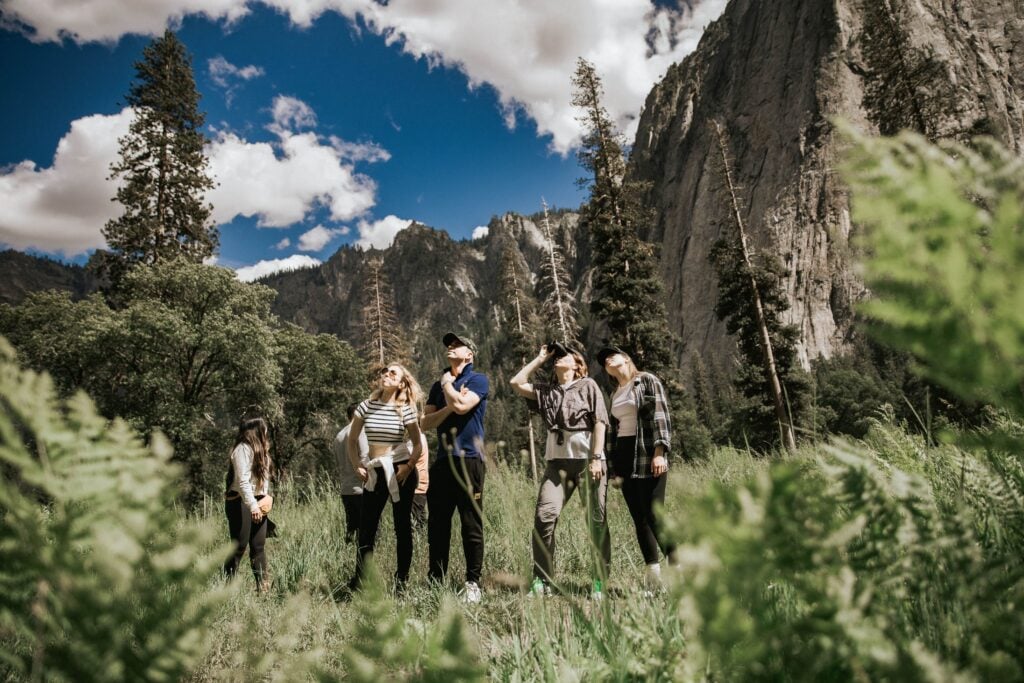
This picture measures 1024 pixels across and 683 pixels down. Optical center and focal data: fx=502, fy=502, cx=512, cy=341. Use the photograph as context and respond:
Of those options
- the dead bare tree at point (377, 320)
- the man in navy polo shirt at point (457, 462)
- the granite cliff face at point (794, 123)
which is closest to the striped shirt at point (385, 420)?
the man in navy polo shirt at point (457, 462)

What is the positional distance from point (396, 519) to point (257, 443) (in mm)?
1853

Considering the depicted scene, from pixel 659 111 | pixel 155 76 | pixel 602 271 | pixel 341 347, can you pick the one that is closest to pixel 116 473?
pixel 602 271

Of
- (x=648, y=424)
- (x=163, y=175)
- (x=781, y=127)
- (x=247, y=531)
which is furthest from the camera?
(x=781, y=127)

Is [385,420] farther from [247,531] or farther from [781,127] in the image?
[781,127]

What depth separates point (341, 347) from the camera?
31703mm

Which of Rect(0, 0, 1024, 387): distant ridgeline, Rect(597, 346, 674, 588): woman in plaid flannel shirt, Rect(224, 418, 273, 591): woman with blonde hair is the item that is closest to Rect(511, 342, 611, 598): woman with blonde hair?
Rect(597, 346, 674, 588): woman in plaid flannel shirt

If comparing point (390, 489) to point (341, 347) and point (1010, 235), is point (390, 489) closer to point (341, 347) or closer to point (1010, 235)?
point (1010, 235)

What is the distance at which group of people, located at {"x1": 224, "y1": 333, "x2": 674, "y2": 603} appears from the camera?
377 centimetres

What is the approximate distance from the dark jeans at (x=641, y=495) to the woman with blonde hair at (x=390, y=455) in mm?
1689

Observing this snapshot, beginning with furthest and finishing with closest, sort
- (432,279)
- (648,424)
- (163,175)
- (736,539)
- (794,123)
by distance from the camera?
(432,279), (794,123), (163,175), (648,424), (736,539)

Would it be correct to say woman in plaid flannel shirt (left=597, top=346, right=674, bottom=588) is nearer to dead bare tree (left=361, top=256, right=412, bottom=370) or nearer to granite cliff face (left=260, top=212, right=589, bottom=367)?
dead bare tree (left=361, top=256, right=412, bottom=370)

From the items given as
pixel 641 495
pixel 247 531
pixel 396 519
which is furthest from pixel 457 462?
pixel 247 531

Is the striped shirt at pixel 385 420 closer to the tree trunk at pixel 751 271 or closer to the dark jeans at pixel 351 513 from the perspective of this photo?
the dark jeans at pixel 351 513

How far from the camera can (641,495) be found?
3.89 m
